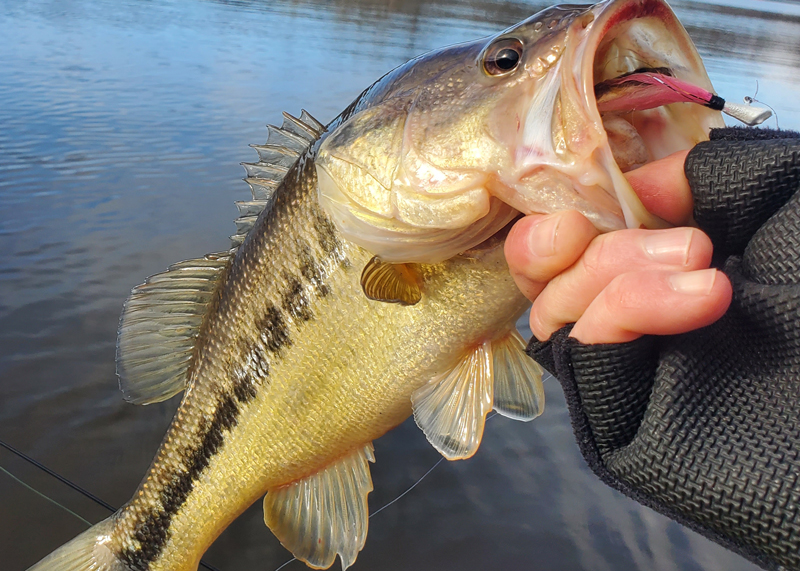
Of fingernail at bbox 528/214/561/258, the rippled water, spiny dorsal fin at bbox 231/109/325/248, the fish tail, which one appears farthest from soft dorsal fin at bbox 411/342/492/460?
the fish tail

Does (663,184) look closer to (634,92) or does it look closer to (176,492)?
(634,92)

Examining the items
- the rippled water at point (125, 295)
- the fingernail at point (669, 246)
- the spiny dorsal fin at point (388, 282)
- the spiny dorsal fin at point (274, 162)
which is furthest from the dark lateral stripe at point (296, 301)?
the rippled water at point (125, 295)

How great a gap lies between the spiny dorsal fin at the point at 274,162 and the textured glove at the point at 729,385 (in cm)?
121

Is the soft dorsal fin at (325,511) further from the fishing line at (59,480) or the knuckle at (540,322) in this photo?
the knuckle at (540,322)

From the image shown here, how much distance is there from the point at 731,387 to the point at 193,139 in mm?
6783

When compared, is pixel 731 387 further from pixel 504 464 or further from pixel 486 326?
pixel 504 464

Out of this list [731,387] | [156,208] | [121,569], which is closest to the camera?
[731,387]

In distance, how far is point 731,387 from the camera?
1.08 m

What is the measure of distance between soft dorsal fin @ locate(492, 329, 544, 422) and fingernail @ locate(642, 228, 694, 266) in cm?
79

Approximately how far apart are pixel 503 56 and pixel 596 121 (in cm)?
35

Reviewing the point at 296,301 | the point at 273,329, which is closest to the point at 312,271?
the point at 296,301

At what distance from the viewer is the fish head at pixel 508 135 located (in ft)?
3.30

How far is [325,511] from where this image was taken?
78.7 inches

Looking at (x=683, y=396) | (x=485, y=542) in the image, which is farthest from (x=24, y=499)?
(x=683, y=396)
